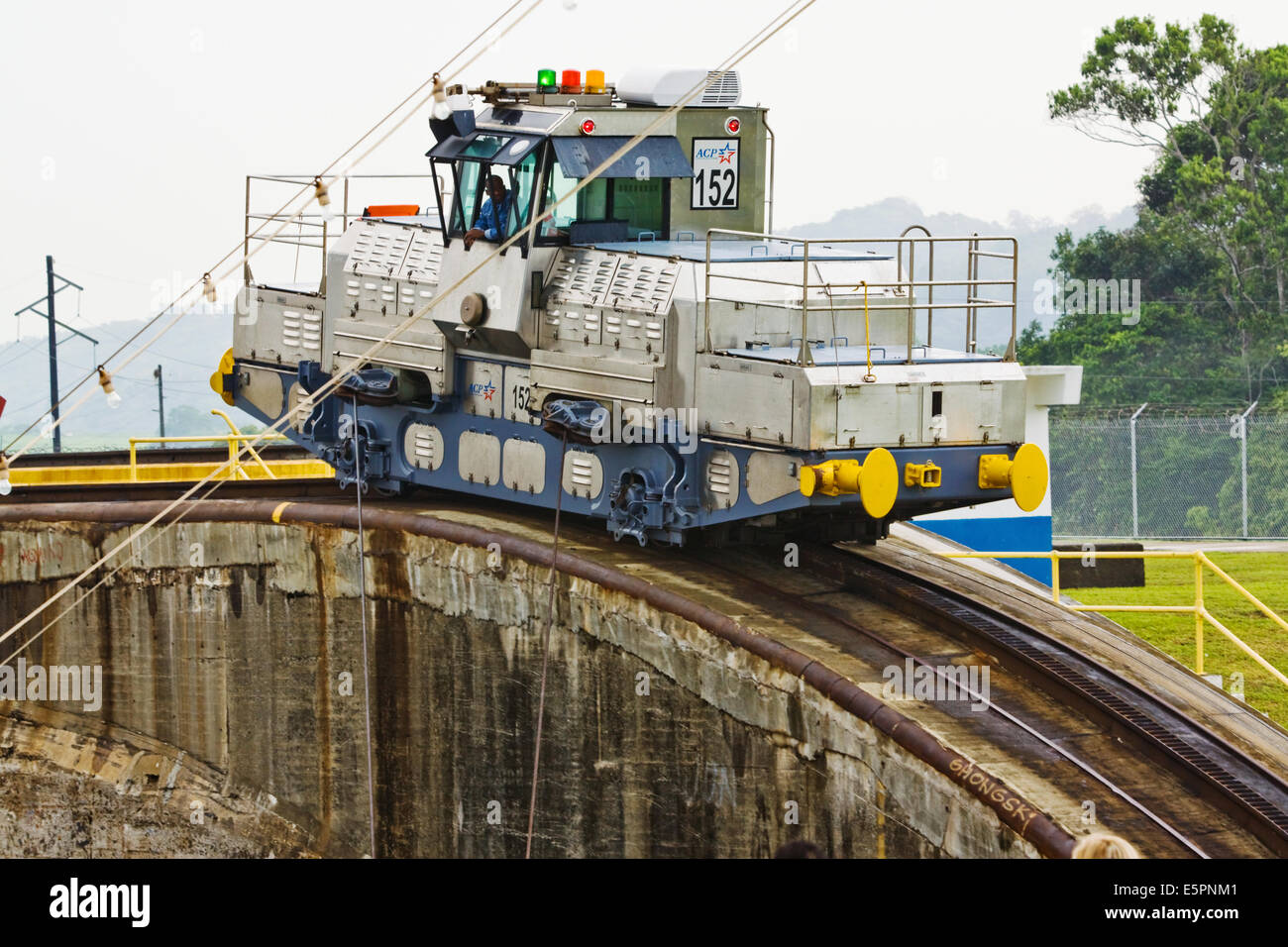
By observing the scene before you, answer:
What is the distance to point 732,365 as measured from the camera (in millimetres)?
19828

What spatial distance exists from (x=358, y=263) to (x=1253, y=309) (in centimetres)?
3765

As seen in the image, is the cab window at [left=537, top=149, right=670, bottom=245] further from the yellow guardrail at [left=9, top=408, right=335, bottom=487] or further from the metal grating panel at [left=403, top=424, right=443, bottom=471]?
the yellow guardrail at [left=9, top=408, right=335, bottom=487]

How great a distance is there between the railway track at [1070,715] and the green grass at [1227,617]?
4.98 m

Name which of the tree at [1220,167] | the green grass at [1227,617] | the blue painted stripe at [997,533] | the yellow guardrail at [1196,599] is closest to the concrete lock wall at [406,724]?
the yellow guardrail at [1196,599]

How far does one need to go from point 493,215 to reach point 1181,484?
27.4 meters

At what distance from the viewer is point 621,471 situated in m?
21.2

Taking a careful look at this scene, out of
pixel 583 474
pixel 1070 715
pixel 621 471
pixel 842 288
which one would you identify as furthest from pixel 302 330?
pixel 1070 715

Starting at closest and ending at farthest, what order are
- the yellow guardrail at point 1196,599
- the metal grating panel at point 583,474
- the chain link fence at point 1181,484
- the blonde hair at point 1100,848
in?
the blonde hair at point 1100,848, the yellow guardrail at point 1196,599, the metal grating panel at point 583,474, the chain link fence at point 1181,484

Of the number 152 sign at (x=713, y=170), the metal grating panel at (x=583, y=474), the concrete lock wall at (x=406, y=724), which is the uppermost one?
the number 152 sign at (x=713, y=170)

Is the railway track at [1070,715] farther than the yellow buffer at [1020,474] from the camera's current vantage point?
No

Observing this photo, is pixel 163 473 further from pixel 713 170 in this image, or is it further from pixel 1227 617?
pixel 1227 617

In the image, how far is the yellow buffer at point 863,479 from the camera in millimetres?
18531

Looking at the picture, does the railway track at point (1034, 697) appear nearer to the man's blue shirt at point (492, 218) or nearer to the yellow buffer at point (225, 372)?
the man's blue shirt at point (492, 218)
